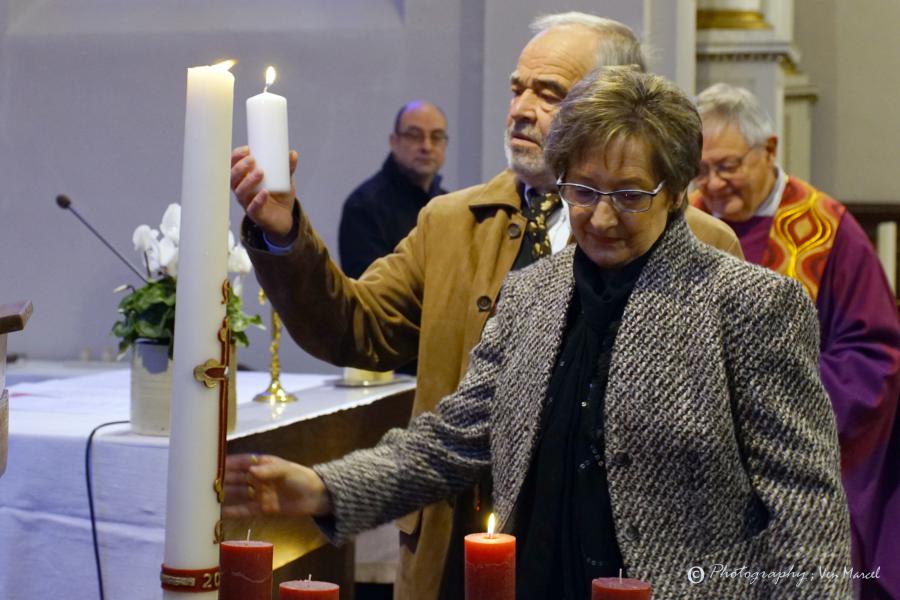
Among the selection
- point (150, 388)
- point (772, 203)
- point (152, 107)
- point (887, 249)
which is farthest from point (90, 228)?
point (887, 249)

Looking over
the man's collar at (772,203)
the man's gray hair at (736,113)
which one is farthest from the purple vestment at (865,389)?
the man's gray hair at (736,113)

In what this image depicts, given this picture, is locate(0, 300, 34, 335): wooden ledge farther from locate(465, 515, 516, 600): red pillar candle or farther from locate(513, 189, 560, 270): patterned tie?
locate(513, 189, 560, 270): patterned tie

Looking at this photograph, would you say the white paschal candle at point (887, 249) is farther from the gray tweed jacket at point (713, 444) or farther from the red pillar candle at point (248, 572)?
the red pillar candle at point (248, 572)

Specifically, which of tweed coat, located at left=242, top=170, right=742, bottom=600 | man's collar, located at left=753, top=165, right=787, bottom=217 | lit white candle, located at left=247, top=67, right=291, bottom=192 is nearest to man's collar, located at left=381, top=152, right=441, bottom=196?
man's collar, located at left=753, top=165, right=787, bottom=217

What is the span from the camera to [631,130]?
1682mm

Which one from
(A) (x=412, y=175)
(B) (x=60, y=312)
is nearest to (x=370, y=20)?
(A) (x=412, y=175)

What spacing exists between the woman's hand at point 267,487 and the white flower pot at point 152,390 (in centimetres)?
81

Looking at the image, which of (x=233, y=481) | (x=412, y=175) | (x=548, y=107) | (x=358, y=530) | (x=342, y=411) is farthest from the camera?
(x=412, y=175)

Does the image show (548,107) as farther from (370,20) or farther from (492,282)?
(370,20)

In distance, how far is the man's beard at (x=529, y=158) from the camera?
7.36 feet

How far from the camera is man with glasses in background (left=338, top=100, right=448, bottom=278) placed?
5285 millimetres

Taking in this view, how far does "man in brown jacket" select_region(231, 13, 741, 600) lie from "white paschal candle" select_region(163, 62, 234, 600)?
893mm

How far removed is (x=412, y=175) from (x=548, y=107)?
10.3 ft

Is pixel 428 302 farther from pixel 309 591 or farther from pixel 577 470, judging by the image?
pixel 309 591
